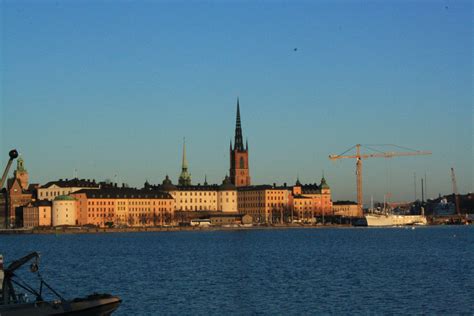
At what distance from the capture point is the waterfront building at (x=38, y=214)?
7490 inches

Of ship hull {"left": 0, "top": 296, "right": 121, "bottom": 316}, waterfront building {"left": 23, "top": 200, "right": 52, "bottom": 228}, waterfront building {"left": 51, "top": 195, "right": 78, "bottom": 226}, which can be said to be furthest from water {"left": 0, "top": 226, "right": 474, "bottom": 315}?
waterfront building {"left": 23, "top": 200, "right": 52, "bottom": 228}

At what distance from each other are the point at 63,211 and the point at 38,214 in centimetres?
582

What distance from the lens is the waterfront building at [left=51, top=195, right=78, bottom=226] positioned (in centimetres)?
18788

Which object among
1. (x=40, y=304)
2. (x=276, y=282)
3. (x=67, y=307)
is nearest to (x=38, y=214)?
(x=276, y=282)

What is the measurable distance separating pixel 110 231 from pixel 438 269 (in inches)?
5035

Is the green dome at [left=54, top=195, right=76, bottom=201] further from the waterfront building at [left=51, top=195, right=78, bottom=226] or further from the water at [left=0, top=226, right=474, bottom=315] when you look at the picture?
the water at [left=0, top=226, right=474, bottom=315]

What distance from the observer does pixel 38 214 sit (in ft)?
625

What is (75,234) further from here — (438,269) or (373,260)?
(438,269)

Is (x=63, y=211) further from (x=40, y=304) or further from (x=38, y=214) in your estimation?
(x=40, y=304)

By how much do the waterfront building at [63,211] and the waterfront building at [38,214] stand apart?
1800mm

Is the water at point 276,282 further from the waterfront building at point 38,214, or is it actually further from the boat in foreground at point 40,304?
the waterfront building at point 38,214

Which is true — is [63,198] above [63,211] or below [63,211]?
above

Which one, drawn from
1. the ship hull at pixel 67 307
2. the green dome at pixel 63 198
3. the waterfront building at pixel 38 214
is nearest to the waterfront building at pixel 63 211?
the green dome at pixel 63 198

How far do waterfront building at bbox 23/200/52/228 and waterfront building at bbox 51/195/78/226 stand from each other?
1.80m
